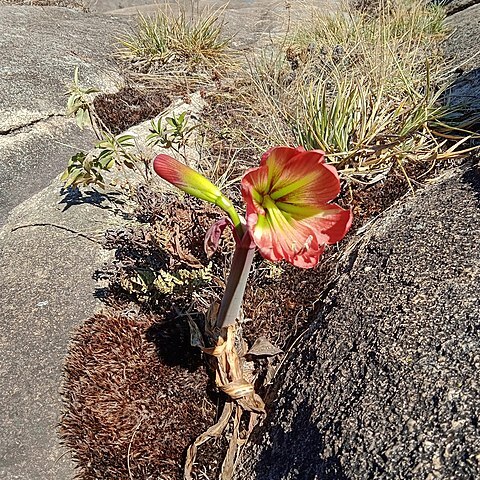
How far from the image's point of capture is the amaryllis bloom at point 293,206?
51.2 inches

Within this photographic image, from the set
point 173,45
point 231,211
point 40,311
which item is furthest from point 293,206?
point 173,45

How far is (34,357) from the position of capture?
2387mm

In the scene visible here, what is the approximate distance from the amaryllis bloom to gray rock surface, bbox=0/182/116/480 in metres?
1.39

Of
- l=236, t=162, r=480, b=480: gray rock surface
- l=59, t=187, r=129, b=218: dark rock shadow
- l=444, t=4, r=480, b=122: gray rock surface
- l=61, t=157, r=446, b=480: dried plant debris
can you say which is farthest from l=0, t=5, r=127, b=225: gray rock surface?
l=444, t=4, r=480, b=122: gray rock surface

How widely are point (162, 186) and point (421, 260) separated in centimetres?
191

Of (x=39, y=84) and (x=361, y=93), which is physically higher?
(x=39, y=84)

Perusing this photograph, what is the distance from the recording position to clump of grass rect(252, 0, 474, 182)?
10.4 feet

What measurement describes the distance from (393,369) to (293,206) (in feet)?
2.30

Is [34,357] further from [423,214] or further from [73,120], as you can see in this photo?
[73,120]

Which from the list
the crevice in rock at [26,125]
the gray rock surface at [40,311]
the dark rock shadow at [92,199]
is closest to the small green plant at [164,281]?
the gray rock surface at [40,311]

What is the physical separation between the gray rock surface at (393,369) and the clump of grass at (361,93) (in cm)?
79

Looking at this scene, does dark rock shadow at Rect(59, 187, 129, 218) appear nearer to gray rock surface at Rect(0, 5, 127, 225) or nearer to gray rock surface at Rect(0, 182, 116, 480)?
gray rock surface at Rect(0, 182, 116, 480)

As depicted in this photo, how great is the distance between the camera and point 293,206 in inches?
56.4

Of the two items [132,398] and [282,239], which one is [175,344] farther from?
[282,239]
